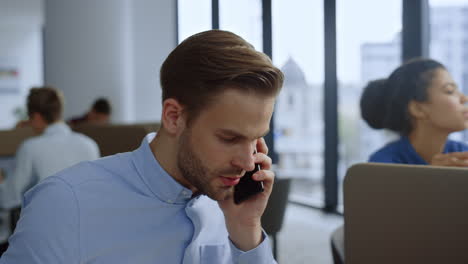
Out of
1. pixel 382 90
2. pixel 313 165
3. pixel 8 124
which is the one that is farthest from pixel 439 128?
pixel 8 124

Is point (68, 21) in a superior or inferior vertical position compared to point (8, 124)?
superior

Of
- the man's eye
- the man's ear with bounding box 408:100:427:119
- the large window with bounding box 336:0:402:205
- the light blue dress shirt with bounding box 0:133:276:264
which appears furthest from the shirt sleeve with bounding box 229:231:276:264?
the large window with bounding box 336:0:402:205

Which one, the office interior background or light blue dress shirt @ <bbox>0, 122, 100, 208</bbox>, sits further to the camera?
the office interior background

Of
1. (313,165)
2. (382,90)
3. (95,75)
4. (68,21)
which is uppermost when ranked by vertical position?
(68,21)

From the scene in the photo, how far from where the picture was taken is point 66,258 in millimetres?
915

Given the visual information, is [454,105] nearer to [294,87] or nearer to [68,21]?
[294,87]

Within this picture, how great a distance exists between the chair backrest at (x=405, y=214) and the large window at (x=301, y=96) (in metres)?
4.37

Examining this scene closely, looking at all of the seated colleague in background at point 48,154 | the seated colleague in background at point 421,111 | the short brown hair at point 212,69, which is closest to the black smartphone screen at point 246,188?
the short brown hair at point 212,69

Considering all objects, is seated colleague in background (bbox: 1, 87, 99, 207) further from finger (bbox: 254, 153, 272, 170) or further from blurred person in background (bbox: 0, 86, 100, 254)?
finger (bbox: 254, 153, 272, 170)

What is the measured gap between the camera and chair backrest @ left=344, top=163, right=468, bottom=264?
3.20 ft

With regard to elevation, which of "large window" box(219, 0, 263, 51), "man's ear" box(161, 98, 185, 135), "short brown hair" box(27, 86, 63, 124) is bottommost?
"man's ear" box(161, 98, 185, 135)

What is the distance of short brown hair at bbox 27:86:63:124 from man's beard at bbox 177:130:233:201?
211cm

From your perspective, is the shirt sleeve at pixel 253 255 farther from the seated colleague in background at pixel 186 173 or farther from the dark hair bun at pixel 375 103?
the dark hair bun at pixel 375 103

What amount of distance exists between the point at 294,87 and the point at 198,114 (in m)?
4.97
